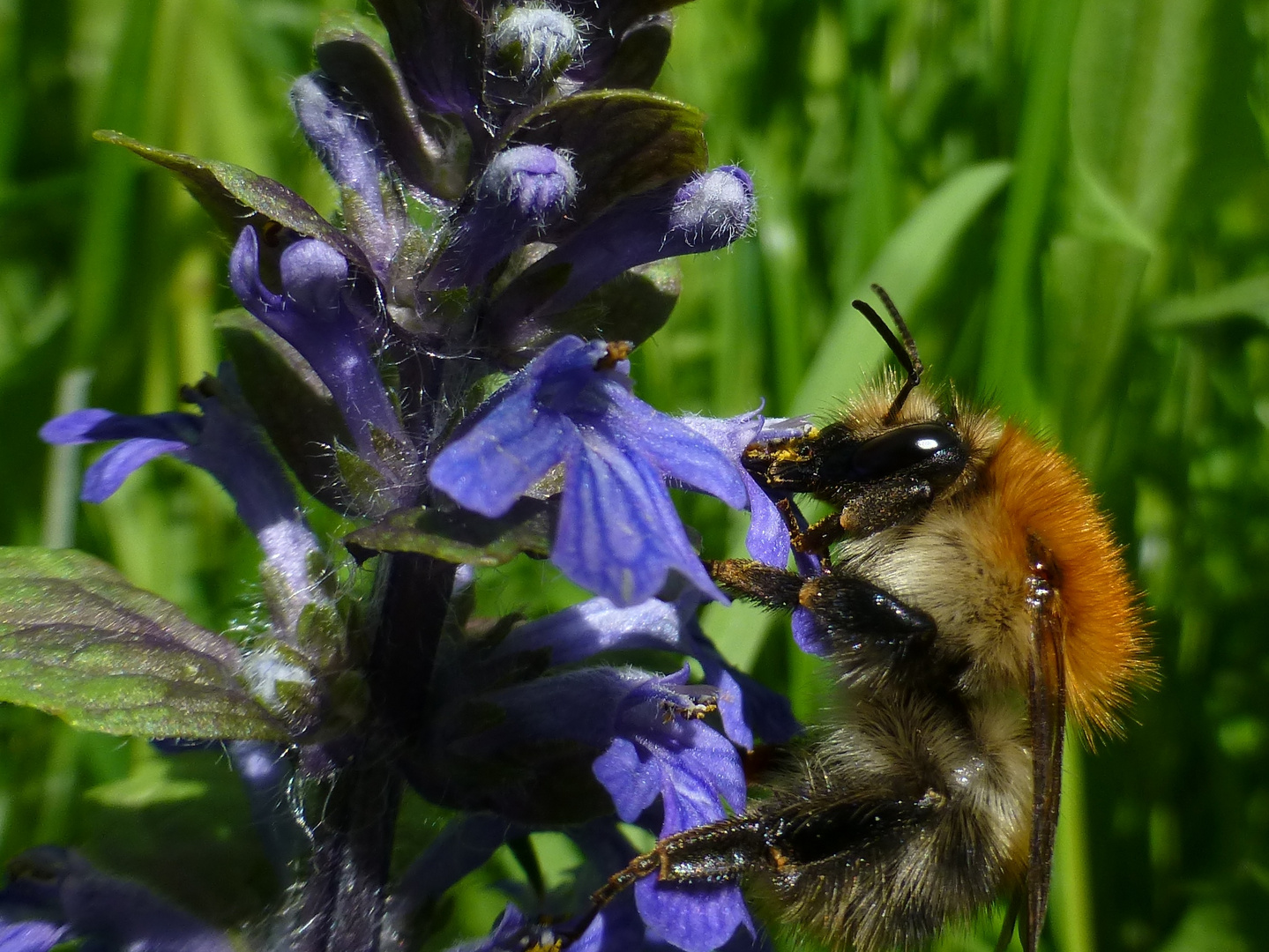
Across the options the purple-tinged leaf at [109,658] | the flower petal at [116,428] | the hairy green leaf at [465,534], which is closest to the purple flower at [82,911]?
the purple-tinged leaf at [109,658]

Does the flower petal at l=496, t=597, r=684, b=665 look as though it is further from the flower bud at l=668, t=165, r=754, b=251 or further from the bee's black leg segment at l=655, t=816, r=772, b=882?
the flower bud at l=668, t=165, r=754, b=251

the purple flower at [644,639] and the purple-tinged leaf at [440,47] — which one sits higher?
the purple-tinged leaf at [440,47]

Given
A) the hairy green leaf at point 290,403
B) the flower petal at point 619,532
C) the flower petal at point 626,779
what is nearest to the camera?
the flower petal at point 619,532

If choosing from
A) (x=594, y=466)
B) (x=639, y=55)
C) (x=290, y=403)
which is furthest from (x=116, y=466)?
(x=639, y=55)

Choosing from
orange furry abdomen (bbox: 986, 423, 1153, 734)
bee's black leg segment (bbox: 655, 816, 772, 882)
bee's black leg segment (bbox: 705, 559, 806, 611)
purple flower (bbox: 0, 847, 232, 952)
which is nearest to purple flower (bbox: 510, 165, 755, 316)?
bee's black leg segment (bbox: 705, 559, 806, 611)

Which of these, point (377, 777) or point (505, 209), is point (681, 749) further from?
point (505, 209)

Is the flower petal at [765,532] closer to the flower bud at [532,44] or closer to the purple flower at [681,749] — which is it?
the purple flower at [681,749]

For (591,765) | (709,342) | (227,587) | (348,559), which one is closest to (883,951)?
(591,765)
